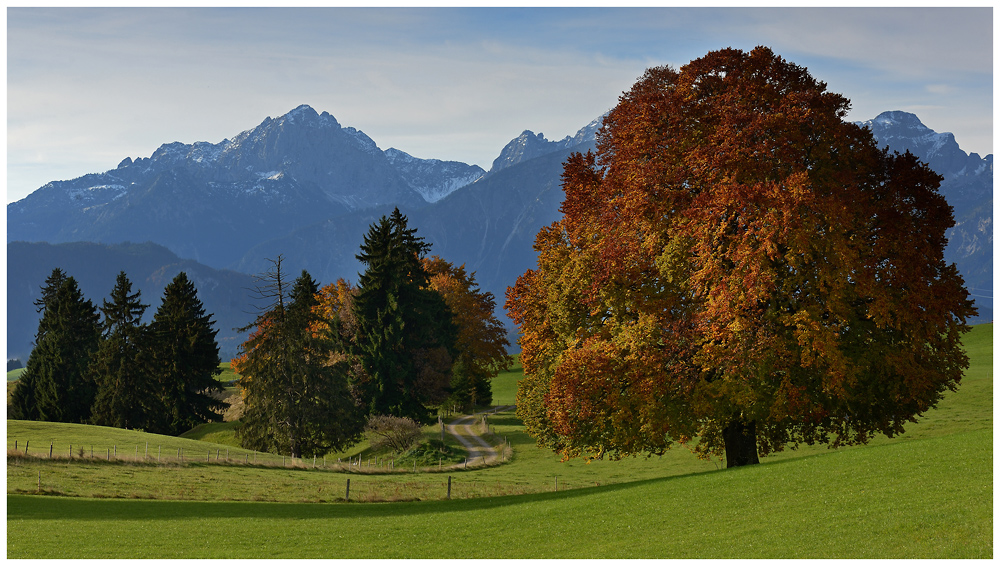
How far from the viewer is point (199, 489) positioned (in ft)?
133

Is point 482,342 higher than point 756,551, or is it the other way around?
point 482,342

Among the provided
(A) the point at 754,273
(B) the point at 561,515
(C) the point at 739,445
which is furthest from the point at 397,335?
(A) the point at 754,273

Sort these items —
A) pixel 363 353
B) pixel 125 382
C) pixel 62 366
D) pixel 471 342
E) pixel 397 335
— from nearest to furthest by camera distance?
pixel 397 335 → pixel 363 353 → pixel 125 382 → pixel 62 366 → pixel 471 342

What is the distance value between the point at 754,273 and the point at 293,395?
4589cm

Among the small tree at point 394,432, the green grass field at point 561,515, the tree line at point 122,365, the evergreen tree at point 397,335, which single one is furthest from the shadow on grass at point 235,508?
the tree line at point 122,365

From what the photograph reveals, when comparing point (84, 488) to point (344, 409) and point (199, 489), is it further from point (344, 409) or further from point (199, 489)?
point (344, 409)

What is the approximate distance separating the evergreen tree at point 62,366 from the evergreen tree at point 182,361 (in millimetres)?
7046

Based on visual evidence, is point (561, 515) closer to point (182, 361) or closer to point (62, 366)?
point (182, 361)

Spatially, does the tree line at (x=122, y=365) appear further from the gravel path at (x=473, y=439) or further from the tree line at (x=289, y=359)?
the gravel path at (x=473, y=439)

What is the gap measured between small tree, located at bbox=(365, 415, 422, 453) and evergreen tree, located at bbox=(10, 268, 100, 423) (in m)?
32.1

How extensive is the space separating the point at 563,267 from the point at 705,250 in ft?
23.7

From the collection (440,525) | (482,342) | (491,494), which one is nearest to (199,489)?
(491,494)

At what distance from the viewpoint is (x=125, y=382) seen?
7319cm

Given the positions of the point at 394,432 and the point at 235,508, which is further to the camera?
the point at 394,432
